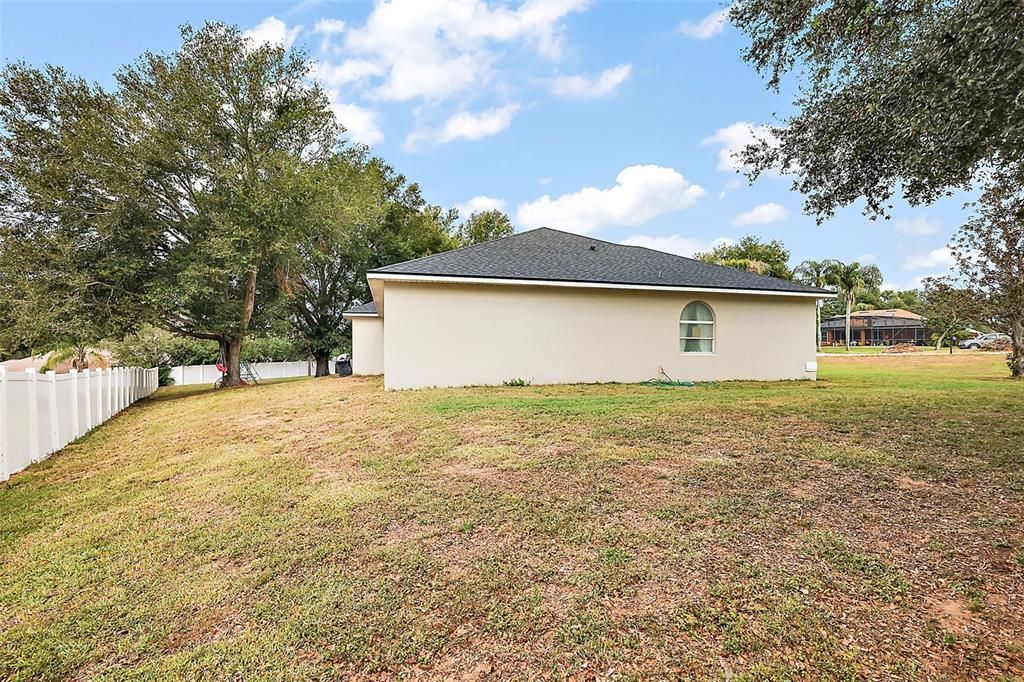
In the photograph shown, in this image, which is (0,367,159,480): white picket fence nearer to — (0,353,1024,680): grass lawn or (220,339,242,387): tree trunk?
(0,353,1024,680): grass lawn

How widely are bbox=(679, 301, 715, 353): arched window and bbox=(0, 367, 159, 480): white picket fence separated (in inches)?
501

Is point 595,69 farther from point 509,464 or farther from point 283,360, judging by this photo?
point 283,360

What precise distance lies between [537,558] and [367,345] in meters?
17.2

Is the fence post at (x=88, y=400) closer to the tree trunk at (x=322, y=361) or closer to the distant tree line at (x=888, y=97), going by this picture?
the distant tree line at (x=888, y=97)

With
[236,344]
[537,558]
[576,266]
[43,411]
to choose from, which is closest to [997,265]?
[576,266]

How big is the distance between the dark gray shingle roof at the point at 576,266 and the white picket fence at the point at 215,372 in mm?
17422

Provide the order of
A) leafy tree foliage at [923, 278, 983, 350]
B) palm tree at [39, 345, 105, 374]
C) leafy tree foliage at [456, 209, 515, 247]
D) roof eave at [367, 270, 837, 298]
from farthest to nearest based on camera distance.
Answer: leafy tree foliage at [456, 209, 515, 247], palm tree at [39, 345, 105, 374], leafy tree foliage at [923, 278, 983, 350], roof eave at [367, 270, 837, 298]

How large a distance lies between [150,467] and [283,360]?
2489 cm

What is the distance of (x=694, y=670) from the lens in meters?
2.08

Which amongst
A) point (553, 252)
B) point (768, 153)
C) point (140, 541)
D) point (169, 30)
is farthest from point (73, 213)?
point (768, 153)

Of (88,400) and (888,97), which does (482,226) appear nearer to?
(88,400)

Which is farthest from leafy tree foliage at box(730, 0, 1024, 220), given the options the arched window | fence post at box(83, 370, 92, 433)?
fence post at box(83, 370, 92, 433)

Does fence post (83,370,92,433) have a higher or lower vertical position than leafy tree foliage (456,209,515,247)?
lower

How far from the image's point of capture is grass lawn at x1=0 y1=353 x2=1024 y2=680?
225 cm
